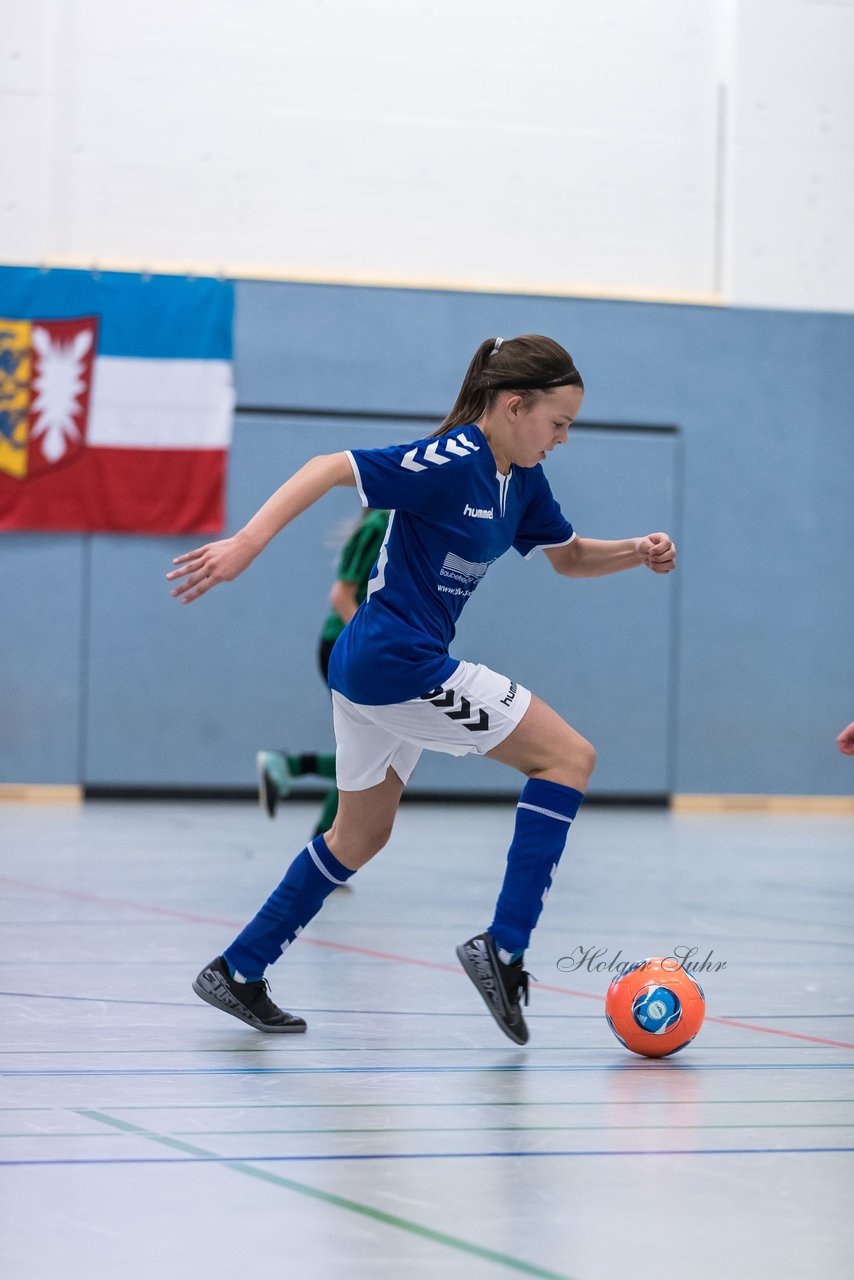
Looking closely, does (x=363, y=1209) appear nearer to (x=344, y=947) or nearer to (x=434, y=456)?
(x=434, y=456)

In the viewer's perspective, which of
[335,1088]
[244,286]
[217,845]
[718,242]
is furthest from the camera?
[718,242]

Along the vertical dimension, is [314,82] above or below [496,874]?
above

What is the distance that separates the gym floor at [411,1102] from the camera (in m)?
2.29

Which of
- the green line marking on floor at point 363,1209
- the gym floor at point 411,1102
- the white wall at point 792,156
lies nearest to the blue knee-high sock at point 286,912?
the gym floor at point 411,1102

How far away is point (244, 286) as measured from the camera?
12.4 metres

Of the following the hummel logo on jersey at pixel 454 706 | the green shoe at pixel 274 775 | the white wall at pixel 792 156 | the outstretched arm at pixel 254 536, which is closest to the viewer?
the outstretched arm at pixel 254 536

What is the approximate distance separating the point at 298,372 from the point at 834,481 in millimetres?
4296

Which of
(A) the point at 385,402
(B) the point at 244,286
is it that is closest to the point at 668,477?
(A) the point at 385,402

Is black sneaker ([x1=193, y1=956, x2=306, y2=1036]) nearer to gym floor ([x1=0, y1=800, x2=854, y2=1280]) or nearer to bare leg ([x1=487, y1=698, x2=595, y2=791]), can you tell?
gym floor ([x1=0, y1=800, x2=854, y2=1280])

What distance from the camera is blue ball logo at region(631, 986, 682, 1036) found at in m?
3.75

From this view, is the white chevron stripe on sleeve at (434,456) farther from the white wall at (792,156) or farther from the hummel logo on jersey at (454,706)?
the white wall at (792,156)

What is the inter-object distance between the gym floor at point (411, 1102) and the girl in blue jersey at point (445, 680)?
0.24 m

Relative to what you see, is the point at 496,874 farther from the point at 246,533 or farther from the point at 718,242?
the point at 718,242

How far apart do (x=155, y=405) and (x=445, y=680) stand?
9.03 metres
